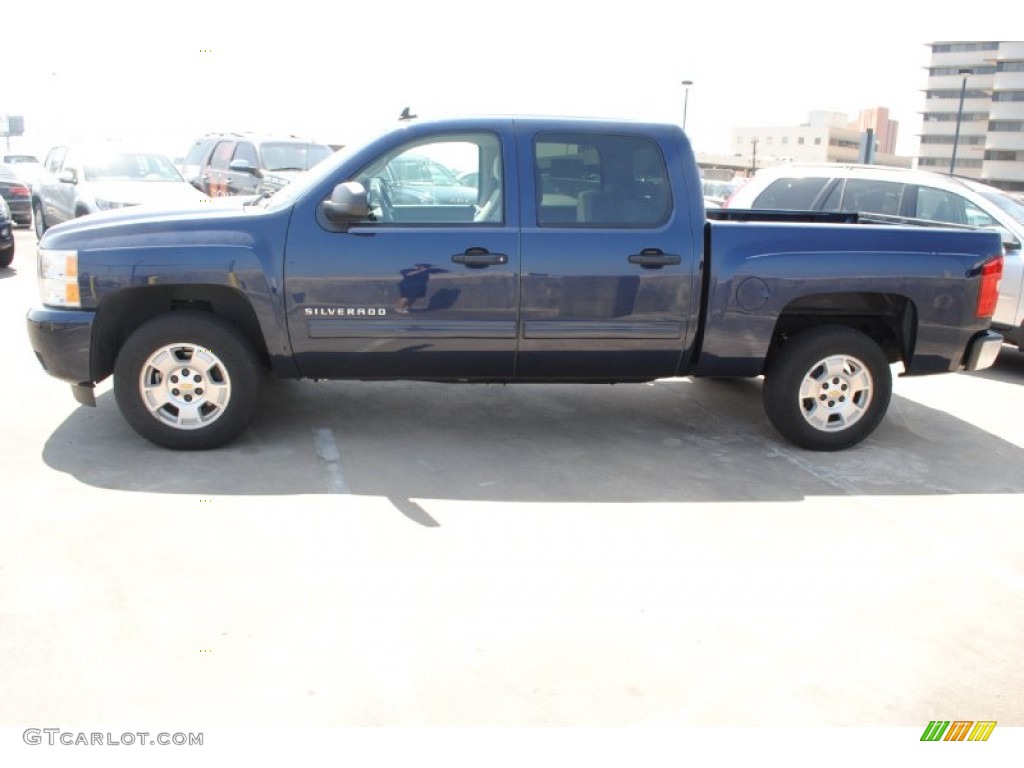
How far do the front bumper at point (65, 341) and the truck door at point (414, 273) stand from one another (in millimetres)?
1151

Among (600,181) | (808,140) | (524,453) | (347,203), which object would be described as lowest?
(524,453)

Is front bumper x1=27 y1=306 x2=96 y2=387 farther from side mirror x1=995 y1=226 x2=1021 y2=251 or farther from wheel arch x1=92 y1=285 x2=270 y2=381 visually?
side mirror x1=995 y1=226 x2=1021 y2=251

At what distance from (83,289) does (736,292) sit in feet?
12.2

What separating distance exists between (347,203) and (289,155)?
1120 centimetres

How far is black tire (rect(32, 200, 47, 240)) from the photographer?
16078mm

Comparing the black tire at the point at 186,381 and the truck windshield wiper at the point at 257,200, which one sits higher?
the truck windshield wiper at the point at 257,200

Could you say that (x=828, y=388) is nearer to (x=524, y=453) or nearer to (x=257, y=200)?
(x=524, y=453)

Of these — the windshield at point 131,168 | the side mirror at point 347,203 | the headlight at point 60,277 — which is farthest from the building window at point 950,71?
the headlight at point 60,277

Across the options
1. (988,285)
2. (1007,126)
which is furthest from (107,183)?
(1007,126)

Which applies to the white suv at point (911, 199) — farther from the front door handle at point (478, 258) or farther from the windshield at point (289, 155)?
the windshield at point (289, 155)

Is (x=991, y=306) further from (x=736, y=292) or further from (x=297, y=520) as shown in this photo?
(x=297, y=520)

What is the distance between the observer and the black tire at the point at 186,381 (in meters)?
5.46

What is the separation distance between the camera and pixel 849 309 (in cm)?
614

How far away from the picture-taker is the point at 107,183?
43.8ft
